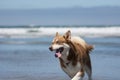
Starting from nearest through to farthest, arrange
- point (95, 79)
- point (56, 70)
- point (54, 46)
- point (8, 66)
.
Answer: point (54, 46) < point (95, 79) < point (56, 70) < point (8, 66)

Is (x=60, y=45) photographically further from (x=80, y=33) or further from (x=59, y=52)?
(x=80, y=33)

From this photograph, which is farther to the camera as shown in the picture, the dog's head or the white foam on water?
the white foam on water

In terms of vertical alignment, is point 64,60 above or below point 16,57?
above

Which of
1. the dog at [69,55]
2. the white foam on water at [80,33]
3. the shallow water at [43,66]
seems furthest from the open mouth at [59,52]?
the white foam on water at [80,33]

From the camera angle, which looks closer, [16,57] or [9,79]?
[9,79]

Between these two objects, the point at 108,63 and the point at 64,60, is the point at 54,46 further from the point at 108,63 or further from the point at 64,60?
the point at 108,63

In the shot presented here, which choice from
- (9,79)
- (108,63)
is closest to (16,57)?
(108,63)

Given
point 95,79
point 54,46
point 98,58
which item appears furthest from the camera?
point 98,58

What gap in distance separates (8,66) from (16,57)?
2.90 meters

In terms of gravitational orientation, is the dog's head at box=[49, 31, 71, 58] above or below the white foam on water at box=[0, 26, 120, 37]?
above

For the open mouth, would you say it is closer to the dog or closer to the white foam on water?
the dog

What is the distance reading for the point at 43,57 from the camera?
17594mm

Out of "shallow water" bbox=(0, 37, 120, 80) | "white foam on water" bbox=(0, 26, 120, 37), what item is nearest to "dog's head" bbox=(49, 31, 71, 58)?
"shallow water" bbox=(0, 37, 120, 80)

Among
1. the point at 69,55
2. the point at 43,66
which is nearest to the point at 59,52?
the point at 69,55
